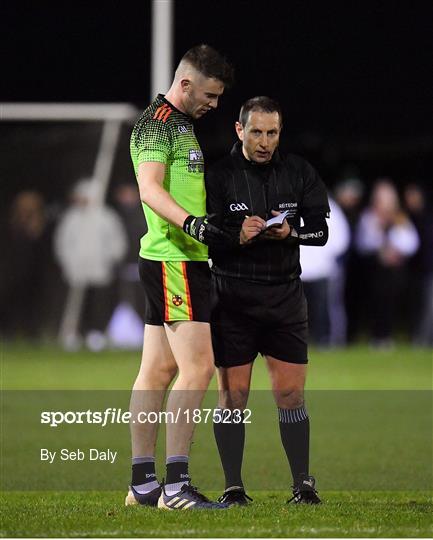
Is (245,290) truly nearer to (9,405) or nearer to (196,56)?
(196,56)

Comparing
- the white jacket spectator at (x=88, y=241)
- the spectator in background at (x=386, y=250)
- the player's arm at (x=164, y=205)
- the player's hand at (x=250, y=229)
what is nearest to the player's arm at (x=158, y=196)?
the player's arm at (x=164, y=205)

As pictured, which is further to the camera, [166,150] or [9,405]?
[9,405]

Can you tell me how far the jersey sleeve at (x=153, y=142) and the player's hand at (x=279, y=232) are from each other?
0.57 m

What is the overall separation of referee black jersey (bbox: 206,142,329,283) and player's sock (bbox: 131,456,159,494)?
3.15ft

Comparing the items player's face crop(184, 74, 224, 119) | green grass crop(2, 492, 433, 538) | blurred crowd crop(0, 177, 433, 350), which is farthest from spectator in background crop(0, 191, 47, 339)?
player's face crop(184, 74, 224, 119)

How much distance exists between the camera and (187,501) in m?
6.11

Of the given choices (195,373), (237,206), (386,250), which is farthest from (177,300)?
(386,250)

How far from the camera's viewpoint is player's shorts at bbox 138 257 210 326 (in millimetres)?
6230

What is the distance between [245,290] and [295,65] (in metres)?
17.4

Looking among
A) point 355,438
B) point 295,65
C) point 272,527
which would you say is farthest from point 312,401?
point 295,65

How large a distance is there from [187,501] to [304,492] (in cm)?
62

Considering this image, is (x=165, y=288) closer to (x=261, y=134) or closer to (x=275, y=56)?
(x=261, y=134)

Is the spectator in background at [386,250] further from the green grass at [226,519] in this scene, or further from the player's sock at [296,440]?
the player's sock at [296,440]

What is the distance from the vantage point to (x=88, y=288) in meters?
15.5
